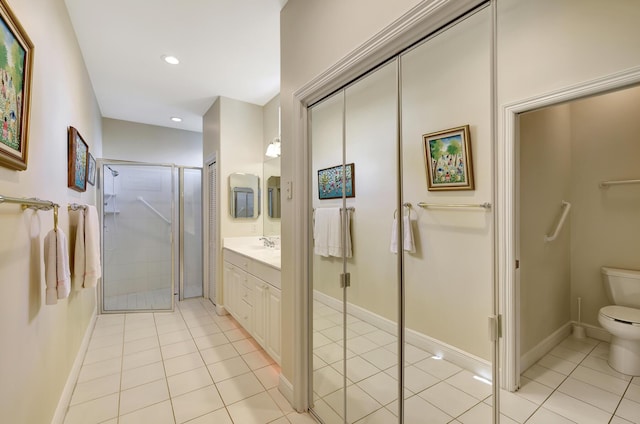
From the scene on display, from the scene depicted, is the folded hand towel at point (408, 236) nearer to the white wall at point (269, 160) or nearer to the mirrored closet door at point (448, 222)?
the mirrored closet door at point (448, 222)

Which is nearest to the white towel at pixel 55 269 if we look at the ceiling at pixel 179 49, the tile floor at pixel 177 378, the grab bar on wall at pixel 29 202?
the grab bar on wall at pixel 29 202

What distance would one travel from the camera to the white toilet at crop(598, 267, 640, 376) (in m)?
0.64

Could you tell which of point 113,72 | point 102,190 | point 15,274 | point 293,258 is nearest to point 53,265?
point 15,274

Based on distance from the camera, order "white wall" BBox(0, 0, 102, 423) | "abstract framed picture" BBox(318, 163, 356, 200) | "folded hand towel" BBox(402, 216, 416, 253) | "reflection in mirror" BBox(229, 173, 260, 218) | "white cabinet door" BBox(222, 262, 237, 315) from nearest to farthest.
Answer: "white wall" BBox(0, 0, 102, 423)
"folded hand towel" BBox(402, 216, 416, 253)
"abstract framed picture" BBox(318, 163, 356, 200)
"white cabinet door" BBox(222, 262, 237, 315)
"reflection in mirror" BBox(229, 173, 260, 218)

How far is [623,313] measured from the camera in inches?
26.5

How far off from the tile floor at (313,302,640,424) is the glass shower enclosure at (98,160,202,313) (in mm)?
2900

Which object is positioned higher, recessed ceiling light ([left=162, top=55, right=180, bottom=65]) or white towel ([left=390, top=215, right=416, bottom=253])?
recessed ceiling light ([left=162, top=55, right=180, bottom=65])

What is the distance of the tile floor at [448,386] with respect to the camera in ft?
2.30

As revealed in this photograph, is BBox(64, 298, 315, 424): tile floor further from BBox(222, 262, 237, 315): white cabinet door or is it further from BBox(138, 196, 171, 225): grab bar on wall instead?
BBox(138, 196, 171, 225): grab bar on wall

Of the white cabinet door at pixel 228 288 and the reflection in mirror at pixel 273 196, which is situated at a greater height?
the reflection in mirror at pixel 273 196

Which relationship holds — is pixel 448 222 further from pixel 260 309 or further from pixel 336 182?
pixel 260 309

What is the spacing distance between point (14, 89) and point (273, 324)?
1948mm

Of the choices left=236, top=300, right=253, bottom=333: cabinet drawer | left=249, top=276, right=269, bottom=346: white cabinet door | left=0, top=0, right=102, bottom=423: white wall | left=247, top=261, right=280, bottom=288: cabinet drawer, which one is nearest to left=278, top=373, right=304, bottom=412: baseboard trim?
left=249, top=276, right=269, bottom=346: white cabinet door

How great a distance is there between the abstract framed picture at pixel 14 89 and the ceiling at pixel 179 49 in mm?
1109
